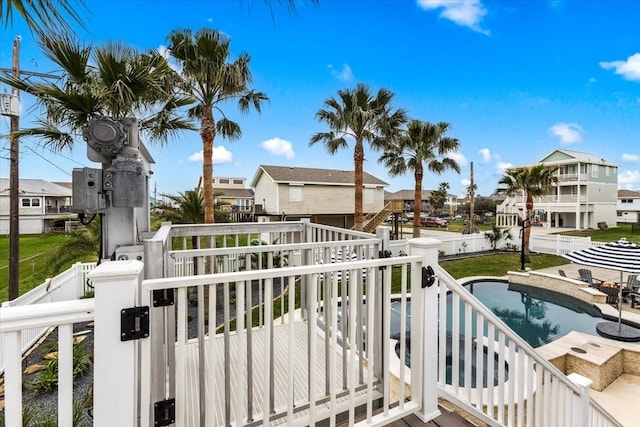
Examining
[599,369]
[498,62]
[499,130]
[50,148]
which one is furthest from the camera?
[499,130]

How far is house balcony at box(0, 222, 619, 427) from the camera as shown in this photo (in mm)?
1186

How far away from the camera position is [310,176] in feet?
66.6

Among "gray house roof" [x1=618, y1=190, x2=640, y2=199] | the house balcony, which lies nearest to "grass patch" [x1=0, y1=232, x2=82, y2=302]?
the house balcony

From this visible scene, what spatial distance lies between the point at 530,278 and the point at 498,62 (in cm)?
1099

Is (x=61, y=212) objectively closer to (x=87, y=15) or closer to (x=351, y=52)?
(x=351, y=52)

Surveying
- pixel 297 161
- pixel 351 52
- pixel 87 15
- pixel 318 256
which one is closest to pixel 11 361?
pixel 87 15

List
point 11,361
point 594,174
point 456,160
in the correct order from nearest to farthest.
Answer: point 11,361
point 456,160
point 594,174

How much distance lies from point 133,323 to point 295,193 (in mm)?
18130

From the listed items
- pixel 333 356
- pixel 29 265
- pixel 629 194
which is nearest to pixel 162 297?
pixel 333 356

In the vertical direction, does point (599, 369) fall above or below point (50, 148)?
below

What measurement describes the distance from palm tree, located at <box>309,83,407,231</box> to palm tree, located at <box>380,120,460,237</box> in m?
1.09

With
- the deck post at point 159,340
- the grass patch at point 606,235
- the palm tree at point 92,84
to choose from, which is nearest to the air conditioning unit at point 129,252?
the deck post at point 159,340

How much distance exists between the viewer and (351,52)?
13078 mm

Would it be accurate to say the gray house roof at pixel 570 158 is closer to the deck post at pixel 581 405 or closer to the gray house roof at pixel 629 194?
the gray house roof at pixel 629 194
